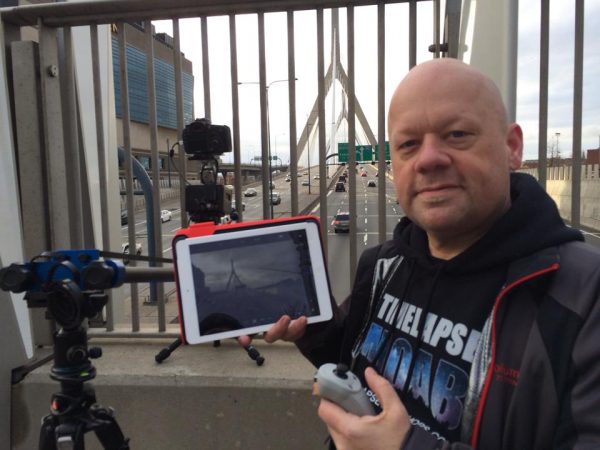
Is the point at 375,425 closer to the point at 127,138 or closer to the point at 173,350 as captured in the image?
the point at 173,350

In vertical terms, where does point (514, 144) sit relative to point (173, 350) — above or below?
above

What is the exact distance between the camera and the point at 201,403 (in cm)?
246

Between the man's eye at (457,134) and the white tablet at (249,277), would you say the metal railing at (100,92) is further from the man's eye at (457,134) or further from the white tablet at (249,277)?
the man's eye at (457,134)

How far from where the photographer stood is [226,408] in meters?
2.45

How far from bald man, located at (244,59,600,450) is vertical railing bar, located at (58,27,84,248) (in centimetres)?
196

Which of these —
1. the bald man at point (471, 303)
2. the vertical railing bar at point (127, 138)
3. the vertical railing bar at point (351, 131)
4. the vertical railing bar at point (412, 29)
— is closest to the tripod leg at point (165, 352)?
the vertical railing bar at point (127, 138)

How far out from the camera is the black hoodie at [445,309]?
1071 mm

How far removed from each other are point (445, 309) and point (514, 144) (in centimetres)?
48

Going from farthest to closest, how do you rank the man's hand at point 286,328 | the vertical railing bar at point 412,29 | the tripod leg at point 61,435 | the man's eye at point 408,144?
1. the vertical railing bar at point 412,29
2. the tripod leg at point 61,435
3. the man's hand at point 286,328
4. the man's eye at point 408,144

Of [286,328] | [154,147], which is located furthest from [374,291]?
[154,147]

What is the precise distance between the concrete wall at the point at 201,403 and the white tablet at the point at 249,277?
1131mm

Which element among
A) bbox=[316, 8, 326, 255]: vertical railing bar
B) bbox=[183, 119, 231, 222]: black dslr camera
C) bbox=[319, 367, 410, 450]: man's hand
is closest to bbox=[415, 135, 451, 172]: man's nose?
bbox=[319, 367, 410, 450]: man's hand

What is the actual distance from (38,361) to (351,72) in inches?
97.2

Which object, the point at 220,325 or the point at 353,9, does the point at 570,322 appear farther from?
the point at 353,9
